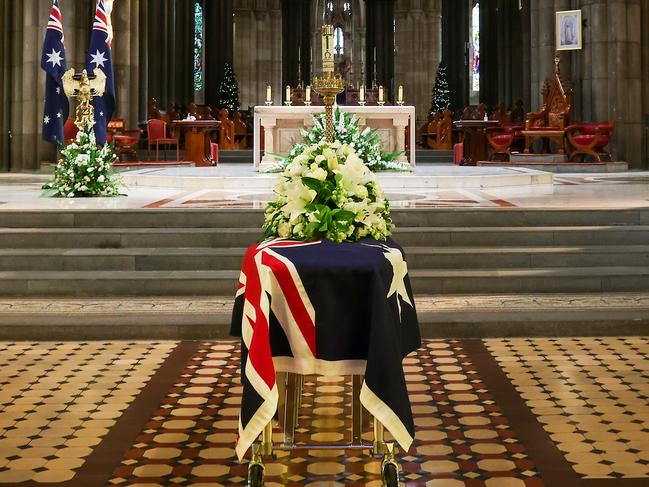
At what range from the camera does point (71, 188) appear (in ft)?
40.3

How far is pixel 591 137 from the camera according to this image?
69.2 ft

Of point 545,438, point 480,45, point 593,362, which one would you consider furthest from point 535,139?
point 545,438

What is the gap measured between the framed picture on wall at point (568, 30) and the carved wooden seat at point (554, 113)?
0.54m

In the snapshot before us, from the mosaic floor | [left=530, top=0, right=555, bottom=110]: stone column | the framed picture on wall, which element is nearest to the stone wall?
the framed picture on wall

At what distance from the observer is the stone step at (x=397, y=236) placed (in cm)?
928

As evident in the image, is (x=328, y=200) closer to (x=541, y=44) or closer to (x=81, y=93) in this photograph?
(x=81, y=93)

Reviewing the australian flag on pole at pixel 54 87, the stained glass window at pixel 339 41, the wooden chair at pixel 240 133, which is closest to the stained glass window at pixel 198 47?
the stained glass window at pixel 339 41

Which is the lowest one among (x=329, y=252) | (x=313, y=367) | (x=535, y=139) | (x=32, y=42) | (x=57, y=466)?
(x=57, y=466)

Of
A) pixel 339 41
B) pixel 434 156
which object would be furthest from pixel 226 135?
pixel 339 41

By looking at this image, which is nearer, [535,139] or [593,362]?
[593,362]

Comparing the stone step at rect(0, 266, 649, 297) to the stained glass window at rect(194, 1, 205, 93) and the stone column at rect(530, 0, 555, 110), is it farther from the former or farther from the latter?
the stained glass window at rect(194, 1, 205, 93)

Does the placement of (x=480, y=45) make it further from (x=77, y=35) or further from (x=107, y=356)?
(x=107, y=356)

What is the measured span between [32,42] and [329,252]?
727 inches

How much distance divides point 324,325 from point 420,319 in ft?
10.3
